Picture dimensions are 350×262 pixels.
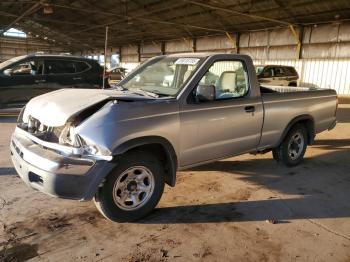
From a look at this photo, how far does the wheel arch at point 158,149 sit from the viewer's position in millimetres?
3404

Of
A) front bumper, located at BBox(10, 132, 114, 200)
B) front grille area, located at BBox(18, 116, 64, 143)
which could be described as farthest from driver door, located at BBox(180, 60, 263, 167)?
front grille area, located at BBox(18, 116, 64, 143)

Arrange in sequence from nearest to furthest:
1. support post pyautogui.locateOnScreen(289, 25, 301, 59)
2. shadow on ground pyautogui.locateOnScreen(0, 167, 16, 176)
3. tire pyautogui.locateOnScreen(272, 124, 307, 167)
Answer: shadow on ground pyautogui.locateOnScreen(0, 167, 16, 176) → tire pyautogui.locateOnScreen(272, 124, 307, 167) → support post pyautogui.locateOnScreen(289, 25, 301, 59)

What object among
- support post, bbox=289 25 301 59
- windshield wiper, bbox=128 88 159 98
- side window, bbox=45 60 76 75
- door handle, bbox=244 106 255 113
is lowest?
door handle, bbox=244 106 255 113

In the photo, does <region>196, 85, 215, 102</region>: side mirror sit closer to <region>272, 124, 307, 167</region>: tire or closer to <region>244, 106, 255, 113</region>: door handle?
<region>244, 106, 255, 113</region>: door handle

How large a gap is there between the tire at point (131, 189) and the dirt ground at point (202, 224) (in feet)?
0.52

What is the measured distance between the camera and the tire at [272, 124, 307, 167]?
5758mm

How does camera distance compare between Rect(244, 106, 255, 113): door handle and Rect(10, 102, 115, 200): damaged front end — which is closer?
Rect(10, 102, 115, 200): damaged front end

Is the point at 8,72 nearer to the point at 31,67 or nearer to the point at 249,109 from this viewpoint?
the point at 31,67

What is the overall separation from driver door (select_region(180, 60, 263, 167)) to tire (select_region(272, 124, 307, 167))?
91 cm

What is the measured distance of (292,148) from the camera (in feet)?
19.7

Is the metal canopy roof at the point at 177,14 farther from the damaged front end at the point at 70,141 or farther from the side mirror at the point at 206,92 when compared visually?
the damaged front end at the point at 70,141

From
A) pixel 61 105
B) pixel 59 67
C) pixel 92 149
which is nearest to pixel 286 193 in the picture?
pixel 92 149

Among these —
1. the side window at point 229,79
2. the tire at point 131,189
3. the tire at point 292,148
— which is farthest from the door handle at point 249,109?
the tire at point 131,189

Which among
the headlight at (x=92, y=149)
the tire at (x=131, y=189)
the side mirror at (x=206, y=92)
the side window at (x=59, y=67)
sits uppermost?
the side window at (x=59, y=67)
